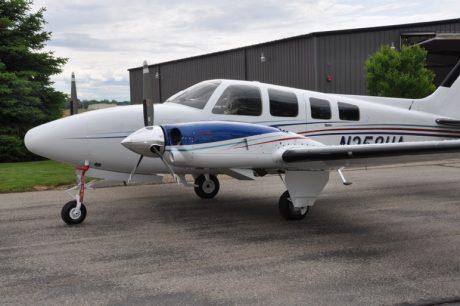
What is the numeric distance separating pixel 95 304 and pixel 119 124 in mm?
4119

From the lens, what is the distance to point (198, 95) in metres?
9.23

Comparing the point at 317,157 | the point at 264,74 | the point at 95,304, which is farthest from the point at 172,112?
the point at 264,74

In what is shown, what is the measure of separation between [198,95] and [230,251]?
3542 millimetres

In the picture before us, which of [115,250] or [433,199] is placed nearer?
[115,250]

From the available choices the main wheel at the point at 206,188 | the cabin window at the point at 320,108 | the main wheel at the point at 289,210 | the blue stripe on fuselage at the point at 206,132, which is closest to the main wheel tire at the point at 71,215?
the blue stripe on fuselage at the point at 206,132

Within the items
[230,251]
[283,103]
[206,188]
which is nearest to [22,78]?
[206,188]

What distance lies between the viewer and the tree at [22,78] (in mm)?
20469

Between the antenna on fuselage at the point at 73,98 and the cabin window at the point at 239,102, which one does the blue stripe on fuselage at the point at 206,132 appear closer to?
the cabin window at the point at 239,102

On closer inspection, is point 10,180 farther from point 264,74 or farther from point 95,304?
point 264,74

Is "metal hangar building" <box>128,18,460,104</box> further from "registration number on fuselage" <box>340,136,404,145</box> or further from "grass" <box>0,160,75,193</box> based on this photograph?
"registration number on fuselage" <box>340,136,404,145</box>

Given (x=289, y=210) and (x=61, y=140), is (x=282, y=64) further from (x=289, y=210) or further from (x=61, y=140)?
(x=61, y=140)

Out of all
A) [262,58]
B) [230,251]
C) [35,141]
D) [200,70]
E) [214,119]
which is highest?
[200,70]

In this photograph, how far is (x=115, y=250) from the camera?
22.5 ft

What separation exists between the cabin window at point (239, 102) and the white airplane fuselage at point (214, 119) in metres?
0.08
